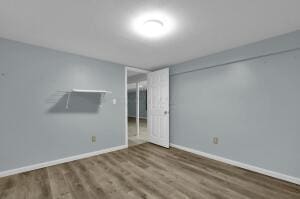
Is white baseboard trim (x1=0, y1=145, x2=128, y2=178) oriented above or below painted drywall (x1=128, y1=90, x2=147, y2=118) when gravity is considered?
below

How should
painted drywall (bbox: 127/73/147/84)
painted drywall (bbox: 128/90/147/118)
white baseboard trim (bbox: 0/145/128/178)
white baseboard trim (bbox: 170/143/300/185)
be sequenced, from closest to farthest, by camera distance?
white baseboard trim (bbox: 170/143/300/185) < white baseboard trim (bbox: 0/145/128/178) < painted drywall (bbox: 127/73/147/84) < painted drywall (bbox: 128/90/147/118)

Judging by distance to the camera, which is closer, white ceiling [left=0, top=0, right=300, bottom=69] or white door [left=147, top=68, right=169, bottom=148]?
white ceiling [left=0, top=0, right=300, bottom=69]

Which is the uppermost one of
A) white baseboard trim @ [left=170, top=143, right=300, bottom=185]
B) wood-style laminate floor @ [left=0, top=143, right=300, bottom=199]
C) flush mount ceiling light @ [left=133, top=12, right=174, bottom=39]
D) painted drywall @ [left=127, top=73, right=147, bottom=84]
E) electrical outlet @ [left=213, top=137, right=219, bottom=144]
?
flush mount ceiling light @ [left=133, top=12, right=174, bottom=39]

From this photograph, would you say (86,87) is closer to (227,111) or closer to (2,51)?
(2,51)

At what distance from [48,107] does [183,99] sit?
3.01m

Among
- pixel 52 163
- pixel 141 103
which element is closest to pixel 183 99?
pixel 52 163

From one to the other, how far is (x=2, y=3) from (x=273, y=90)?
3.84 metres

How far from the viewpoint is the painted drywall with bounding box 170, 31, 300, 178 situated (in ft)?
7.23

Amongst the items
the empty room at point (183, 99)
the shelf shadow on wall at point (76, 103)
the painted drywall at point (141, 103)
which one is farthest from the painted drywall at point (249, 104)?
the painted drywall at point (141, 103)

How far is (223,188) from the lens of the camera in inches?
80.3

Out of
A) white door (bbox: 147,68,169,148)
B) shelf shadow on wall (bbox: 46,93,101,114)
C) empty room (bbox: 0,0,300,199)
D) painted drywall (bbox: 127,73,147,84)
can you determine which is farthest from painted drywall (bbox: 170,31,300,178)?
shelf shadow on wall (bbox: 46,93,101,114)

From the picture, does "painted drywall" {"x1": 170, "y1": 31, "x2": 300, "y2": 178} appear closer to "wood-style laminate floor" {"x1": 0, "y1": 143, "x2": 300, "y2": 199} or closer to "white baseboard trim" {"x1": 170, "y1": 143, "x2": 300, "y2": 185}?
"white baseboard trim" {"x1": 170, "y1": 143, "x2": 300, "y2": 185}

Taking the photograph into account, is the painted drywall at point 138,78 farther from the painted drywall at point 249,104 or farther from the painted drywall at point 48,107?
the painted drywall at point 249,104

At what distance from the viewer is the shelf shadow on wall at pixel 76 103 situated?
2.83 meters
